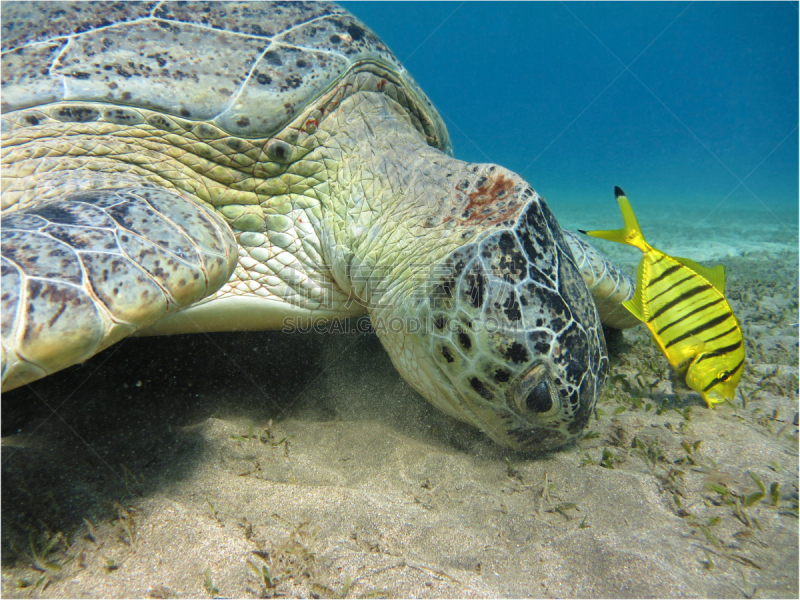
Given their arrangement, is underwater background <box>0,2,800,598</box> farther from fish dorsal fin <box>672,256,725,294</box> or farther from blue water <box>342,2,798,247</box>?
blue water <box>342,2,798,247</box>

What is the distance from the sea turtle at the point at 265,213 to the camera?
3.91 feet

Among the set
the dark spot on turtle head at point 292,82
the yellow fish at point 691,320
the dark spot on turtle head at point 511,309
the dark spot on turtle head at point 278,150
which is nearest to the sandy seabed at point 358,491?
the yellow fish at point 691,320

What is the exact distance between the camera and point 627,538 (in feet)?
4.07

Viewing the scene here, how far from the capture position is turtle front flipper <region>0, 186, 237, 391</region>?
3.11 ft

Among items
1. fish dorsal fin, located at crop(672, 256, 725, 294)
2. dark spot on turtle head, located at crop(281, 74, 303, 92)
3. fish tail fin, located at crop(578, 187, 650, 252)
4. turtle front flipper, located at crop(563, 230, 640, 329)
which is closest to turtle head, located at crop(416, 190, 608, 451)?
fish tail fin, located at crop(578, 187, 650, 252)

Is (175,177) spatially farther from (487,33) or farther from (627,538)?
(487,33)

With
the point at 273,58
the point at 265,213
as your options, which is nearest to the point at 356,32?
the point at 273,58

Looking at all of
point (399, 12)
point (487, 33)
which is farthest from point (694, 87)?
point (399, 12)

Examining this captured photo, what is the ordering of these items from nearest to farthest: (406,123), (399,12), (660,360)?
(406,123) → (660,360) → (399,12)

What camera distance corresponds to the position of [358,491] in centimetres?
144

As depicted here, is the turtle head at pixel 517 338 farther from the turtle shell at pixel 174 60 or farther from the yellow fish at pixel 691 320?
the turtle shell at pixel 174 60

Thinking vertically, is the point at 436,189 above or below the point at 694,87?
below

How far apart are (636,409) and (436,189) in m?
1.49

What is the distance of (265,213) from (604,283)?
6.63 ft
